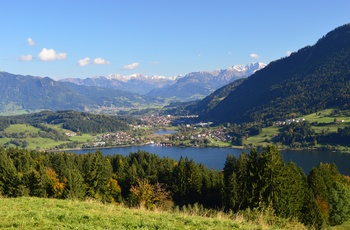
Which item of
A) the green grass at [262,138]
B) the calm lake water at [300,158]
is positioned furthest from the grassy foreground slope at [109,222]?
the green grass at [262,138]

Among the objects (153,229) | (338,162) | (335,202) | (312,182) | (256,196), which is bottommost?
(338,162)

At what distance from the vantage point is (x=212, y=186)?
53.3 m

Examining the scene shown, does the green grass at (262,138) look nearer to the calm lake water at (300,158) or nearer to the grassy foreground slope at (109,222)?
the calm lake water at (300,158)

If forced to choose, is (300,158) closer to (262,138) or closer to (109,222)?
(262,138)

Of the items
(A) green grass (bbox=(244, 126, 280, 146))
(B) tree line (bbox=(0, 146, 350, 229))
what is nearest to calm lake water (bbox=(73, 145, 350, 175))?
(A) green grass (bbox=(244, 126, 280, 146))

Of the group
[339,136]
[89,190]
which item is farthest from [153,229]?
→ [339,136]

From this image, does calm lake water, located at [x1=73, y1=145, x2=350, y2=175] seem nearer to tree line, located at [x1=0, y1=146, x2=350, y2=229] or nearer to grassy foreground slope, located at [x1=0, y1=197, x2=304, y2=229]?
tree line, located at [x1=0, y1=146, x2=350, y2=229]

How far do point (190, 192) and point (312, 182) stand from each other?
1942cm

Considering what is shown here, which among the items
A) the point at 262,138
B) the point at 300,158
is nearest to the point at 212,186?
the point at 300,158

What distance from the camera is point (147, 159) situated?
7588 cm

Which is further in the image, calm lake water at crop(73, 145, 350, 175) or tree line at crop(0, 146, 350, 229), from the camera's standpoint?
calm lake water at crop(73, 145, 350, 175)

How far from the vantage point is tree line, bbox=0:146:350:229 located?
27422 millimetres

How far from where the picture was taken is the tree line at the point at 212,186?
27.4 meters

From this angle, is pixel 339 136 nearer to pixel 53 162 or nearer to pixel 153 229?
pixel 53 162
